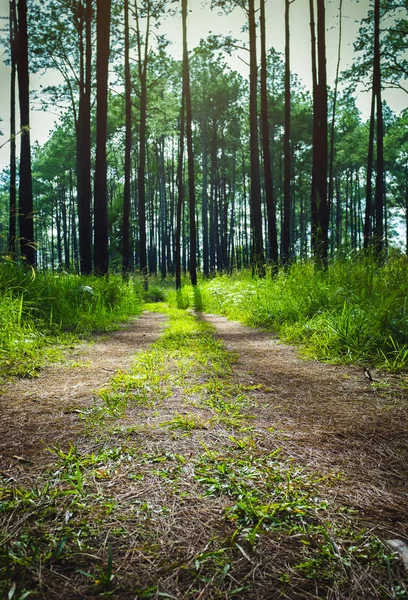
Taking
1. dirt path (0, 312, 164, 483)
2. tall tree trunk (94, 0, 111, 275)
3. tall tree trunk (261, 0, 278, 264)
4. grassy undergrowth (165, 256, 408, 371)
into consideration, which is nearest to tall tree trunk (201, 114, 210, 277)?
tall tree trunk (261, 0, 278, 264)

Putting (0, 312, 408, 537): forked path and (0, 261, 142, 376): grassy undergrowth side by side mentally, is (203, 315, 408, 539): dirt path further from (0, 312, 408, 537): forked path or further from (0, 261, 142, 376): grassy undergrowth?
(0, 261, 142, 376): grassy undergrowth

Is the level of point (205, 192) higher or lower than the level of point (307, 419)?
higher

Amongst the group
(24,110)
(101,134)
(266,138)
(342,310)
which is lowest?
(342,310)

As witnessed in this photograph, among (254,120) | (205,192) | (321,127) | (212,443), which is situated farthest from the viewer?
(205,192)

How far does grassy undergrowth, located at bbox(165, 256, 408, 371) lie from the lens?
3.64 m

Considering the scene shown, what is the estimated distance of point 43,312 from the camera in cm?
511

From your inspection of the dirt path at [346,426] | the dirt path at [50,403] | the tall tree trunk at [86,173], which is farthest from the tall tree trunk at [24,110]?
the dirt path at [346,426]

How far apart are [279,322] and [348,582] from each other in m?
5.21

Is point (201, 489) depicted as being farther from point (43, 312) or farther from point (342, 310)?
point (43, 312)

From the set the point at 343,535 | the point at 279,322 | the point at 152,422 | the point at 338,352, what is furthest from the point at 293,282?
the point at 343,535

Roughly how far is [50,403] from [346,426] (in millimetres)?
1873

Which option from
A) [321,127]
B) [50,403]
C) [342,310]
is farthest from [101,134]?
[50,403]

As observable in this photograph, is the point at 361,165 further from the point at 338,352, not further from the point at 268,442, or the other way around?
the point at 268,442

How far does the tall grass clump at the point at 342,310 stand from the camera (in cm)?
364
